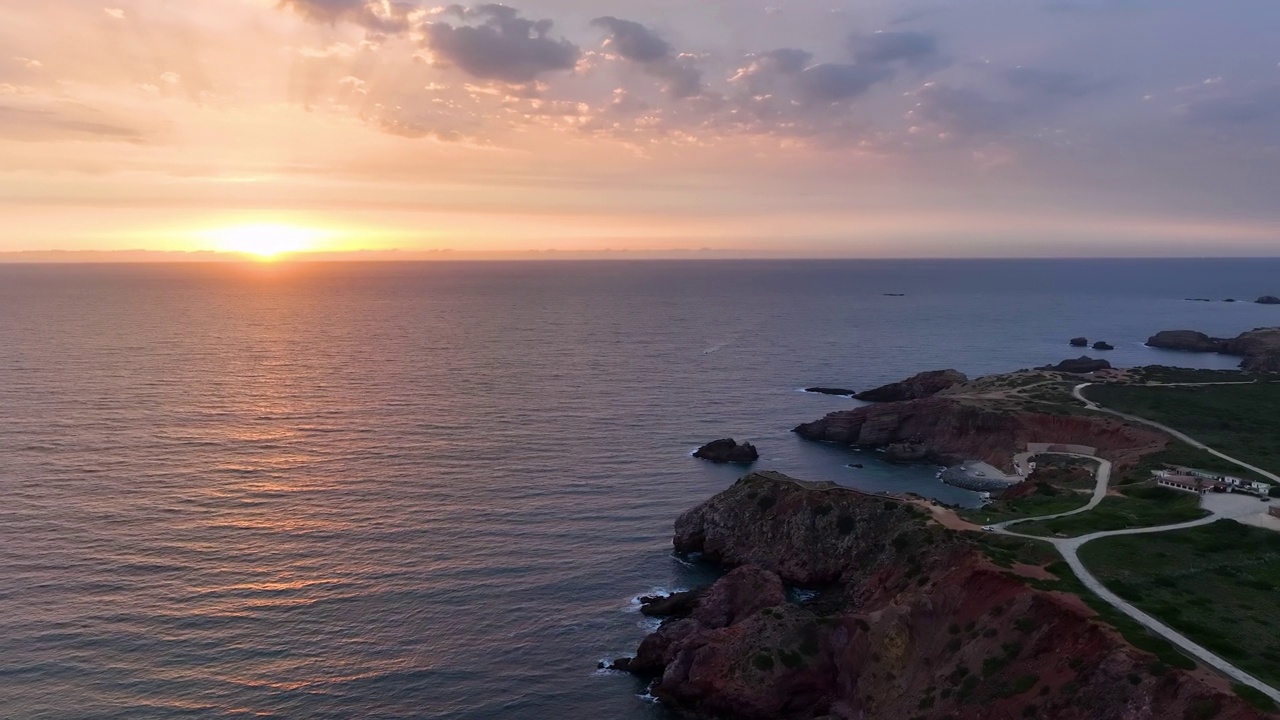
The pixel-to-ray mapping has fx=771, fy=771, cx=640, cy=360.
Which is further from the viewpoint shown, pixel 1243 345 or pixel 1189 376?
pixel 1243 345

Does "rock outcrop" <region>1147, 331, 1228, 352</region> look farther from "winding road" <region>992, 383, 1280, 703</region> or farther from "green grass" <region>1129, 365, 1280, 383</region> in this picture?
"winding road" <region>992, 383, 1280, 703</region>

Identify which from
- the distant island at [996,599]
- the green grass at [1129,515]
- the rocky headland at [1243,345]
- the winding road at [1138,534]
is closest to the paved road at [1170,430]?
the winding road at [1138,534]

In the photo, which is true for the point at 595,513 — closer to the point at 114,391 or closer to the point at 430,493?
the point at 430,493

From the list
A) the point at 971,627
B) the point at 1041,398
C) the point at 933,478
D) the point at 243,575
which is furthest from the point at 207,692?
the point at 1041,398

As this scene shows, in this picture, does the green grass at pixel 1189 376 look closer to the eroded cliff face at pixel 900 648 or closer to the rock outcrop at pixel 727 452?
the rock outcrop at pixel 727 452

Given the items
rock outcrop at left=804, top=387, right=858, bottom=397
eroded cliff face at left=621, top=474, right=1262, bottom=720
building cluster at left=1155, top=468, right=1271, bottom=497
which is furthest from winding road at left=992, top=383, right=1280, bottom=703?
rock outcrop at left=804, top=387, right=858, bottom=397

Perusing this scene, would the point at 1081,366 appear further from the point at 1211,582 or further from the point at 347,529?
the point at 347,529

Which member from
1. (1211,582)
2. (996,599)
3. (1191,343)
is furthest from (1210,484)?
(1191,343)

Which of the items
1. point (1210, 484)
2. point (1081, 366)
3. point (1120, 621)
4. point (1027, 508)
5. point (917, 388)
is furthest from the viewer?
point (1081, 366)
